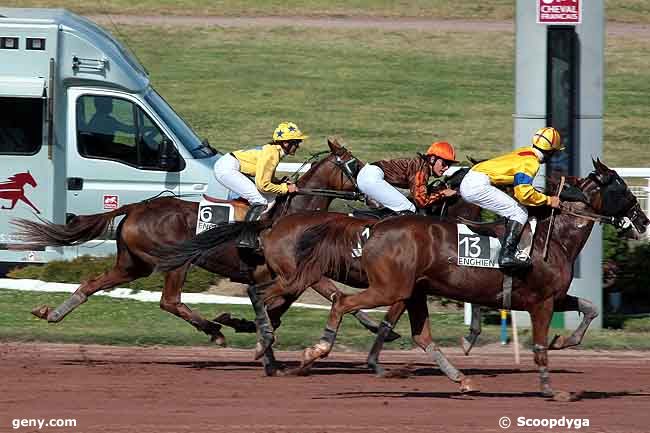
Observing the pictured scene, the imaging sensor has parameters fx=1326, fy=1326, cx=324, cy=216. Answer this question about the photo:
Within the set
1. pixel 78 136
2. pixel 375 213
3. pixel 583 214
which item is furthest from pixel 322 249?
pixel 78 136

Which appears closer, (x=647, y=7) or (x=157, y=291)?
(x=157, y=291)

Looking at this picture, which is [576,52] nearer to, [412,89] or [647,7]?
[412,89]

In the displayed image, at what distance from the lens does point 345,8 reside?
3466 cm

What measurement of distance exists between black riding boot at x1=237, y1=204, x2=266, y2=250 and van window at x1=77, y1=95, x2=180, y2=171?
165 inches

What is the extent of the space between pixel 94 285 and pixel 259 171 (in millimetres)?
1846

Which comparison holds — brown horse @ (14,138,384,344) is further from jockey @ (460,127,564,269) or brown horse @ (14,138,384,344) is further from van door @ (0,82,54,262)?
van door @ (0,82,54,262)

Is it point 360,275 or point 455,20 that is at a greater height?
point 455,20

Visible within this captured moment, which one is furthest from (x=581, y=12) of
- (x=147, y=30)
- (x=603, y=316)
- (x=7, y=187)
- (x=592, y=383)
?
(x=147, y=30)

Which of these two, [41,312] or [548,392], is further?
[41,312]

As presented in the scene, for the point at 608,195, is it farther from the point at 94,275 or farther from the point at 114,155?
the point at 114,155

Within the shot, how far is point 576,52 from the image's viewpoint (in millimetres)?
13430

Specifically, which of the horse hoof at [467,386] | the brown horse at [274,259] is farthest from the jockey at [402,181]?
the horse hoof at [467,386]

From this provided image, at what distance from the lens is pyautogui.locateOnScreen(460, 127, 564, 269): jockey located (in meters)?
10.2

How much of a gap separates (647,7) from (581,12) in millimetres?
22792
